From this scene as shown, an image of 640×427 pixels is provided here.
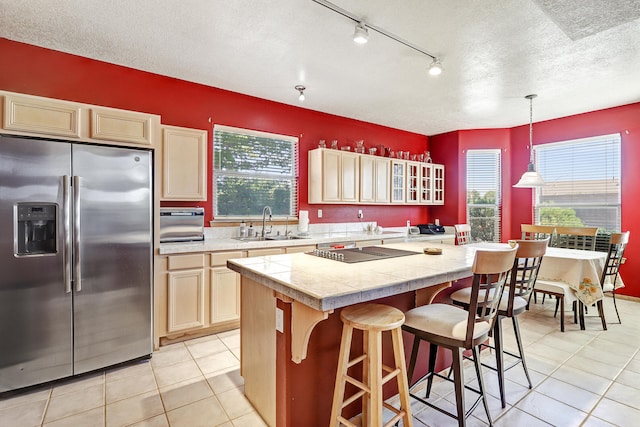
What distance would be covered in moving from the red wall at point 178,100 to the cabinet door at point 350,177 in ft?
1.21

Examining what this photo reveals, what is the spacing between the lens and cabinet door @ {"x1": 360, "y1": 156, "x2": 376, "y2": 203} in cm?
481

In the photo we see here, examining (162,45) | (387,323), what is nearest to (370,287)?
(387,323)

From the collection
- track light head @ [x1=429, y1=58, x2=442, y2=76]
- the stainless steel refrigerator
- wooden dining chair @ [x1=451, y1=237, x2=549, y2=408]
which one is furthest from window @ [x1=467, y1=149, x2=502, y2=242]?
the stainless steel refrigerator

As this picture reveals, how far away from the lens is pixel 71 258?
2.31 meters

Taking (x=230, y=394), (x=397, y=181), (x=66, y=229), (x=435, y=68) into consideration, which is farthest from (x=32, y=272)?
(x=397, y=181)

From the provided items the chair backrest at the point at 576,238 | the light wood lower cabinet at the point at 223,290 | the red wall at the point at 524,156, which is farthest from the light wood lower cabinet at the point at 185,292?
the red wall at the point at 524,156

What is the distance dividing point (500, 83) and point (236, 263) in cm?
358

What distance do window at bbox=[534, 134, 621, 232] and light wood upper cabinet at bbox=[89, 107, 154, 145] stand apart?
18.9 ft

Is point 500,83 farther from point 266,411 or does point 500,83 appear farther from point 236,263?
point 266,411

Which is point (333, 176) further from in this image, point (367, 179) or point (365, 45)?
point (365, 45)

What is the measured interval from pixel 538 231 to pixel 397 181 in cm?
213

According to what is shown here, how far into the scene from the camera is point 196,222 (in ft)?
10.5

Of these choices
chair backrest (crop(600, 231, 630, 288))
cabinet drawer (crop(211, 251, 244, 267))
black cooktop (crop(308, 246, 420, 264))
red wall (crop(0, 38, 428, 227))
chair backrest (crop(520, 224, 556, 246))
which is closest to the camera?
black cooktop (crop(308, 246, 420, 264))

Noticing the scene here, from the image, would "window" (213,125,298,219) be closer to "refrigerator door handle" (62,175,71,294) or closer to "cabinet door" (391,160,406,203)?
"refrigerator door handle" (62,175,71,294)
